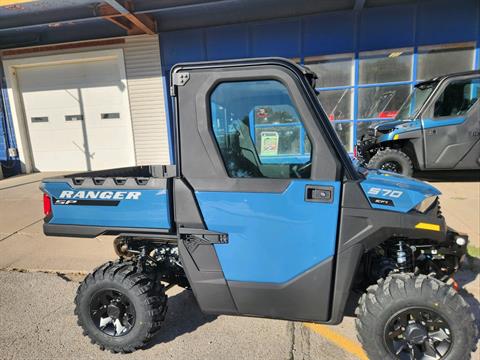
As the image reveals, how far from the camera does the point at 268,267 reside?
229 centimetres

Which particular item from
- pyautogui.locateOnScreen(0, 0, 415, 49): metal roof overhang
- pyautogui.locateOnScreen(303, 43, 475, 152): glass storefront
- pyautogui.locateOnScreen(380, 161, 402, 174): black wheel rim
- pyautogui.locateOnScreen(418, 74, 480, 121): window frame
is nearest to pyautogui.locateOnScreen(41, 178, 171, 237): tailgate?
pyautogui.locateOnScreen(380, 161, 402, 174): black wheel rim

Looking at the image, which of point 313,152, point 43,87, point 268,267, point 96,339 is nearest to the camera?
point 313,152

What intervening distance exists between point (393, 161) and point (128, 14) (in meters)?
7.24

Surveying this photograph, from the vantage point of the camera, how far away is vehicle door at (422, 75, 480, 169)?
6.64 metres

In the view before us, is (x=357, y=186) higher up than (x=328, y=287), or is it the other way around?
(x=357, y=186)

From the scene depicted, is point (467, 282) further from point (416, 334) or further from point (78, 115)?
point (78, 115)

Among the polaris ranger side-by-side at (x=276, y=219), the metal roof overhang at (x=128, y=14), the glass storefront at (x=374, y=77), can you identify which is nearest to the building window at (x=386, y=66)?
the glass storefront at (x=374, y=77)

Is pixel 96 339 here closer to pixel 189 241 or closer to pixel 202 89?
pixel 189 241

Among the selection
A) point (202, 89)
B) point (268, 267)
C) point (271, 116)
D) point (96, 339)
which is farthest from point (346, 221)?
point (96, 339)

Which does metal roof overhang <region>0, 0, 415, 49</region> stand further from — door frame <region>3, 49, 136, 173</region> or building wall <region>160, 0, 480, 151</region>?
door frame <region>3, 49, 136, 173</region>

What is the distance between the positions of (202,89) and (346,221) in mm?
1305

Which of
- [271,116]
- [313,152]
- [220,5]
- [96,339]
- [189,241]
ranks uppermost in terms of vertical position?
[220,5]

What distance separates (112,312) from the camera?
2.61 metres

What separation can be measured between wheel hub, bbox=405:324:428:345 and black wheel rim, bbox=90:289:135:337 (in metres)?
1.98
